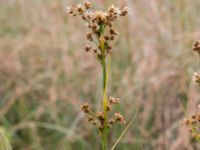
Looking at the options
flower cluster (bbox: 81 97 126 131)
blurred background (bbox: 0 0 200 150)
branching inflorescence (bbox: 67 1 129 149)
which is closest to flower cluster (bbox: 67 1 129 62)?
branching inflorescence (bbox: 67 1 129 149)

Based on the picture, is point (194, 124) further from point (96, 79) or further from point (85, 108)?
point (96, 79)

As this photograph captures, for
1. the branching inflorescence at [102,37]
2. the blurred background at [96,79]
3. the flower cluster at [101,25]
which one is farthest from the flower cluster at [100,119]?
the blurred background at [96,79]

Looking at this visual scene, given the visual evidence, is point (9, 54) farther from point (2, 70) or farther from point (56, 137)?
point (56, 137)

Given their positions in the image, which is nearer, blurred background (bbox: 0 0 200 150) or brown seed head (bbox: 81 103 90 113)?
brown seed head (bbox: 81 103 90 113)

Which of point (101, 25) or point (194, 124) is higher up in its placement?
point (101, 25)

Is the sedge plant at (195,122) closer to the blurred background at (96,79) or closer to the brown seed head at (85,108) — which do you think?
the brown seed head at (85,108)

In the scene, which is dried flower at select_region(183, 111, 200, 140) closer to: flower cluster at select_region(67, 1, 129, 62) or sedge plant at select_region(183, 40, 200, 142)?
sedge plant at select_region(183, 40, 200, 142)

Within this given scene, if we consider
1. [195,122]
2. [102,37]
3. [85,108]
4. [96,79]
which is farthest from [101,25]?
[96,79]

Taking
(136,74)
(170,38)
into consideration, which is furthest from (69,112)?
(170,38)
